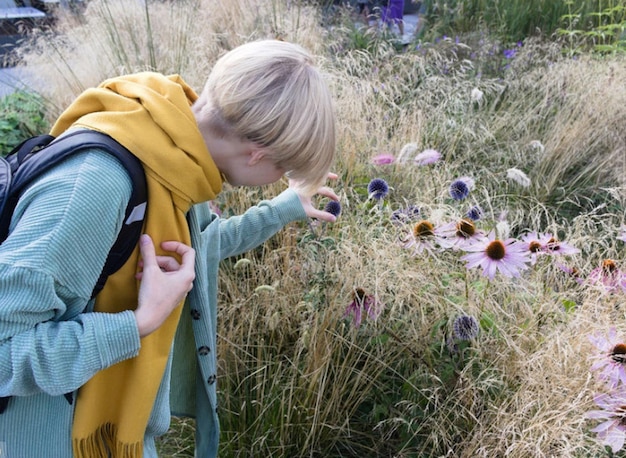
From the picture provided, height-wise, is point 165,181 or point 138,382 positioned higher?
point 165,181

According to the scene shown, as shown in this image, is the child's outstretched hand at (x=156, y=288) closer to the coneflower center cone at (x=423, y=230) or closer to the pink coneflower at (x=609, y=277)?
the coneflower center cone at (x=423, y=230)

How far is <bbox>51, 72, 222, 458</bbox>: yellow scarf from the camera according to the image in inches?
43.0

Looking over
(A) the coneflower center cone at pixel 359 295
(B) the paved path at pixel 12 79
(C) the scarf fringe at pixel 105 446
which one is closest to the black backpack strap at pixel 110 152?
(C) the scarf fringe at pixel 105 446

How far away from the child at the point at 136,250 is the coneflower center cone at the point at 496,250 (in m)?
0.60

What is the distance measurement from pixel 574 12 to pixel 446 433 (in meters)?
5.22

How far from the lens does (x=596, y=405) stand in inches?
60.4

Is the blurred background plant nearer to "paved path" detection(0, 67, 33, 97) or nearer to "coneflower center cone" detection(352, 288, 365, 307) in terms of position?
"coneflower center cone" detection(352, 288, 365, 307)

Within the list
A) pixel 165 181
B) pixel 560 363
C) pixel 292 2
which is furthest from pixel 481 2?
pixel 165 181

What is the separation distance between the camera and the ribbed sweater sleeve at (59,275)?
938mm

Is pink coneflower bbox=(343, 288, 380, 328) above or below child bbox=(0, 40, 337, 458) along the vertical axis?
below

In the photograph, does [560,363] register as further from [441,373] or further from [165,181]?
[165,181]

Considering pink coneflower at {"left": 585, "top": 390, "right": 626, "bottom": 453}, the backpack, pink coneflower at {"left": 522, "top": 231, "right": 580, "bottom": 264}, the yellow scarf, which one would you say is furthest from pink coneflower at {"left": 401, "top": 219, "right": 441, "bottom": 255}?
the backpack

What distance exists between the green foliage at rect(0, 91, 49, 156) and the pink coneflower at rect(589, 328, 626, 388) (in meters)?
3.56

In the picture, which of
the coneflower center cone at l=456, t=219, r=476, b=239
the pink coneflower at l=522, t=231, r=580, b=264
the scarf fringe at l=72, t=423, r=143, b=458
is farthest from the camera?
the pink coneflower at l=522, t=231, r=580, b=264
